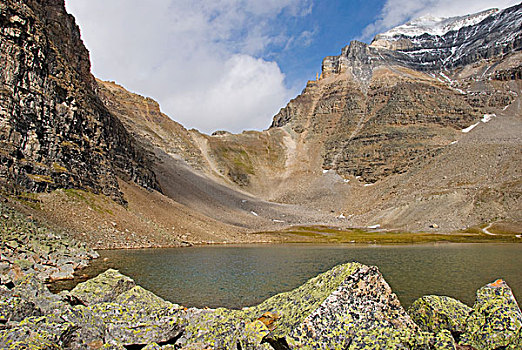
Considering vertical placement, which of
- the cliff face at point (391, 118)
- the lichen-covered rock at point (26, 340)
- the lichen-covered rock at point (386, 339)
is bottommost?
the lichen-covered rock at point (26, 340)

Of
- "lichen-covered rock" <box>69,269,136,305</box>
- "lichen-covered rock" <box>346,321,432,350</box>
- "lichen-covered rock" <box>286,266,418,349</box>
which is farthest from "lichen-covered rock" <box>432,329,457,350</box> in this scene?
"lichen-covered rock" <box>69,269,136,305</box>

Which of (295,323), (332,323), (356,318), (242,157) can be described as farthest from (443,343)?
(242,157)

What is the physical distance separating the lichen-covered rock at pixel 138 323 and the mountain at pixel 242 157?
35286mm

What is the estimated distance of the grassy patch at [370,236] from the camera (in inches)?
2719

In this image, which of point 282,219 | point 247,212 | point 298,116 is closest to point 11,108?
point 247,212

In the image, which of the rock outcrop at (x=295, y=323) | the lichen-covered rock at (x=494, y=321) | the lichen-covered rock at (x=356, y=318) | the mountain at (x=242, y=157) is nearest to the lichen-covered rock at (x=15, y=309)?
the rock outcrop at (x=295, y=323)

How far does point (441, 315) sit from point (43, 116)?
2154 inches

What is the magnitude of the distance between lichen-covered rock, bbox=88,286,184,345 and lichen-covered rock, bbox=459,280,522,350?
7430 millimetres

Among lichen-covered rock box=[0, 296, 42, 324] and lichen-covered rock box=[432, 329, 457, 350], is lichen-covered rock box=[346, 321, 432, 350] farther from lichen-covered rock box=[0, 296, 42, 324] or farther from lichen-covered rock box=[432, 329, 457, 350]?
lichen-covered rock box=[0, 296, 42, 324]

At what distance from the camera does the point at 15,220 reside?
29703 millimetres

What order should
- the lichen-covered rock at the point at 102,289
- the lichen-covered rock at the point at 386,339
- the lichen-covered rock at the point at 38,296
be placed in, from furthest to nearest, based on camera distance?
the lichen-covered rock at the point at 102,289 < the lichen-covered rock at the point at 38,296 < the lichen-covered rock at the point at 386,339

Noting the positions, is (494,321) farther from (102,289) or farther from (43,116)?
(43,116)

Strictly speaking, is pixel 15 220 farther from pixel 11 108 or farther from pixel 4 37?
pixel 4 37

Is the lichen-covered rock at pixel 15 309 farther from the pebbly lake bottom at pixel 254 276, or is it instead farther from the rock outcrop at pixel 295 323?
the pebbly lake bottom at pixel 254 276
